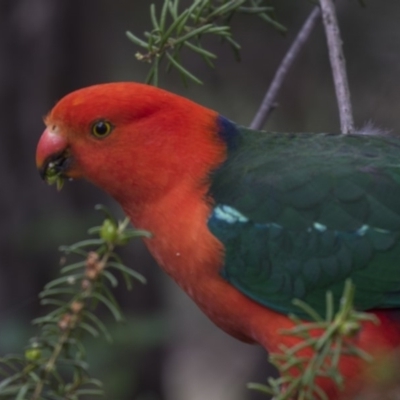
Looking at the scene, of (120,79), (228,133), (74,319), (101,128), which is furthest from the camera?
(120,79)

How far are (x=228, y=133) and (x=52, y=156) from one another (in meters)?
0.62

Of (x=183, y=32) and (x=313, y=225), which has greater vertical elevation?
(x=183, y=32)

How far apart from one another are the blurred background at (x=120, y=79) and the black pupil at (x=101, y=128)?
1885 mm

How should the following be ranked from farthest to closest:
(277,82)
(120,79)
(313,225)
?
(120,79), (277,82), (313,225)

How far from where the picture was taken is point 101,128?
334 centimetres

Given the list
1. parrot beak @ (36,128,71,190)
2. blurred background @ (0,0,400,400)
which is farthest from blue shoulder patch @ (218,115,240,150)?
blurred background @ (0,0,400,400)

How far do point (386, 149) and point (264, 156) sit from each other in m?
0.41

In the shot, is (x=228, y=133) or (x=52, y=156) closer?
(x=52, y=156)

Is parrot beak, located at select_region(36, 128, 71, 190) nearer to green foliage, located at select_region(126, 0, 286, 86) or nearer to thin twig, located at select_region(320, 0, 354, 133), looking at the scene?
green foliage, located at select_region(126, 0, 286, 86)

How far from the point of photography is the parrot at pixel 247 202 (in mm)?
3135

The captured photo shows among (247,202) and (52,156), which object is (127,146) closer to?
(52,156)

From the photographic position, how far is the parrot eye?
333 centimetres

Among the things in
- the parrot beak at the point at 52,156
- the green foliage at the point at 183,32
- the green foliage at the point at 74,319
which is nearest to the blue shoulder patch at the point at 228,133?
the green foliage at the point at 183,32

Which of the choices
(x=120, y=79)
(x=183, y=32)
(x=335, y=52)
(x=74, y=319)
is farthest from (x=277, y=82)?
(x=120, y=79)
